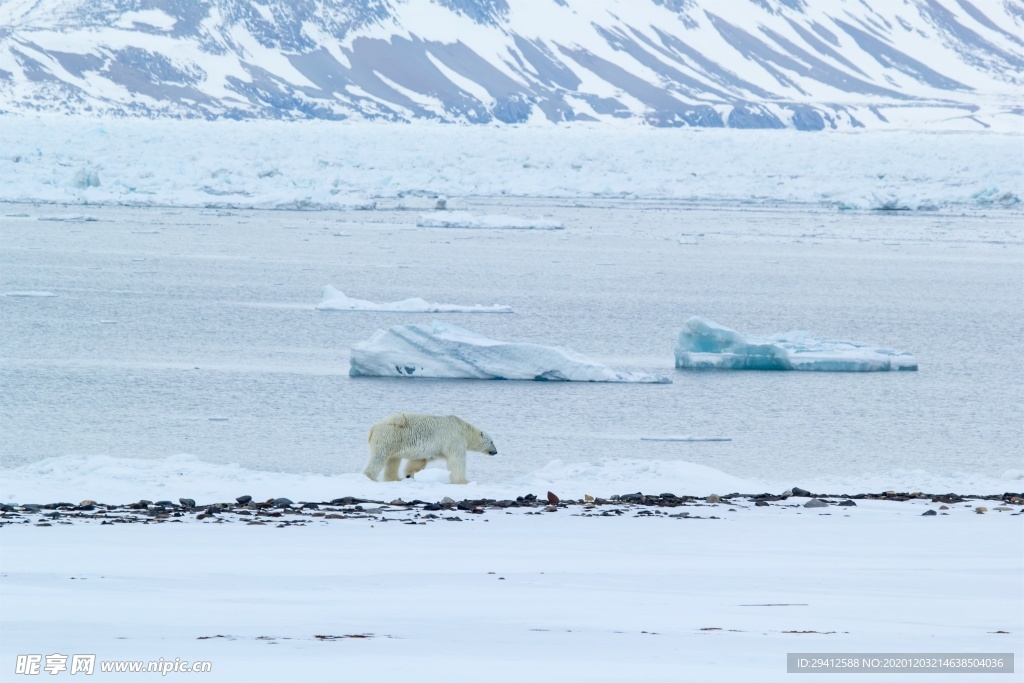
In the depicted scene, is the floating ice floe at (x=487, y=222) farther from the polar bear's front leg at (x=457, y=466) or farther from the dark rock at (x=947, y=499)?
the dark rock at (x=947, y=499)

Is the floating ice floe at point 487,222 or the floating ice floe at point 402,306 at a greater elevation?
the floating ice floe at point 487,222

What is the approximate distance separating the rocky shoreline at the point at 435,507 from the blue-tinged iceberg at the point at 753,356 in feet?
13.6

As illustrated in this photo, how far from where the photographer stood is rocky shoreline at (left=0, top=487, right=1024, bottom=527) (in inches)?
202

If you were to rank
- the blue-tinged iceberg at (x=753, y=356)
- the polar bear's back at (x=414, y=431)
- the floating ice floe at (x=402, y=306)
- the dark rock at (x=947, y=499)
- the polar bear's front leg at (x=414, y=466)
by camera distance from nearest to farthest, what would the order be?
1. the dark rock at (x=947, y=499)
2. the polar bear's back at (x=414, y=431)
3. the polar bear's front leg at (x=414, y=466)
4. the blue-tinged iceberg at (x=753, y=356)
5. the floating ice floe at (x=402, y=306)

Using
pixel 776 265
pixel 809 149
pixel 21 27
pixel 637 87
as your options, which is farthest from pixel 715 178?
pixel 637 87

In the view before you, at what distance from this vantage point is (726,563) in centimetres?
441

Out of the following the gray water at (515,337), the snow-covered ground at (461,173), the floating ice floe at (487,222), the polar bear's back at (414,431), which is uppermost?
the snow-covered ground at (461,173)

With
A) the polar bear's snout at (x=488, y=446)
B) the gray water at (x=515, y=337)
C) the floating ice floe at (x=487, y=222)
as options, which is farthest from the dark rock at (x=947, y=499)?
the floating ice floe at (x=487, y=222)

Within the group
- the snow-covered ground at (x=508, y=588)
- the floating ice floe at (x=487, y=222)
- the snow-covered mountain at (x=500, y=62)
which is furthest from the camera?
the snow-covered mountain at (x=500, y=62)

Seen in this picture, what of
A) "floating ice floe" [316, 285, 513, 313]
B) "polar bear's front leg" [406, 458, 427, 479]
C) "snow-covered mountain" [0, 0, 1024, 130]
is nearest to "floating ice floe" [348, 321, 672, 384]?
"floating ice floe" [316, 285, 513, 313]

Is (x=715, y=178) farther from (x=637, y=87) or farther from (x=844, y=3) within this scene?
(x=844, y=3)

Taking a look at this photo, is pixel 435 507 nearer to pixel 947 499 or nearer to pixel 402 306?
pixel 947 499

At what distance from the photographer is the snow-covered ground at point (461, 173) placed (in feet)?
99.9

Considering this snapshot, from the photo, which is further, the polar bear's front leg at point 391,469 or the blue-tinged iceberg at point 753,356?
the blue-tinged iceberg at point 753,356
